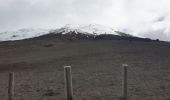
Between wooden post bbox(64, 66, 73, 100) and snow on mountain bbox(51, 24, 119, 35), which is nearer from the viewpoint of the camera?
wooden post bbox(64, 66, 73, 100)

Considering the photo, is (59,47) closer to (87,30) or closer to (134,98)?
(134,98)

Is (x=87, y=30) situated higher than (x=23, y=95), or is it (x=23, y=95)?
(x=87, y=30)

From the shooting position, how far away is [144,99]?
1240 centimetres

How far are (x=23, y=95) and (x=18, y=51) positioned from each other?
1395 inches

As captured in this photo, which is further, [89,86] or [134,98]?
[89,86]

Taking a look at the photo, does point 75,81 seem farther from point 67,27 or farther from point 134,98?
point 67,27

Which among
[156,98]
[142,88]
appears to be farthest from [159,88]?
[156,98]

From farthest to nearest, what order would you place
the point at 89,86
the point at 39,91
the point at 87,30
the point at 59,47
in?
the point at 87,30 < the point at 59,47 < the point at 89,86 < the point at 39,91

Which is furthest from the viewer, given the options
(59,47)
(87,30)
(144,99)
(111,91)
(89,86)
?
(87,30)

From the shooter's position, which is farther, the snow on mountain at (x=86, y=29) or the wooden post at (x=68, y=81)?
the snow on mountain at (x=86, y=29)

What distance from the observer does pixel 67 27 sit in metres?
116

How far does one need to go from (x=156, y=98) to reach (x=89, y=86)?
5.17m

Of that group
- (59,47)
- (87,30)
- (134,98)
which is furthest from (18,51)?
(87,30)

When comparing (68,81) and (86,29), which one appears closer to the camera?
(68,81)
